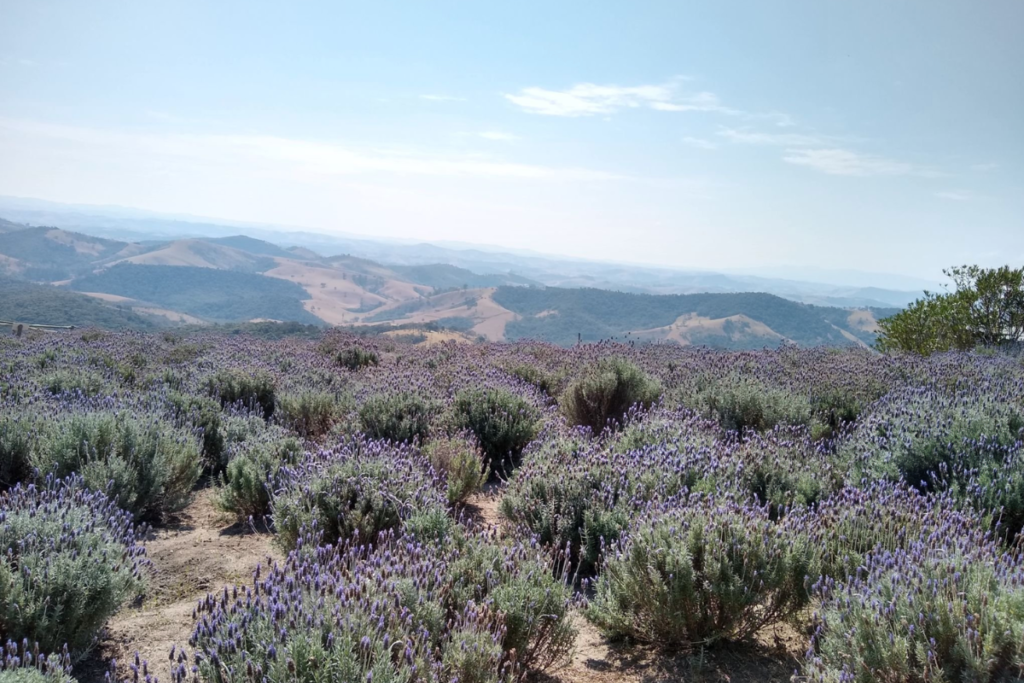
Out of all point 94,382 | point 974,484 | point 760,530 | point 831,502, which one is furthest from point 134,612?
point 94,382

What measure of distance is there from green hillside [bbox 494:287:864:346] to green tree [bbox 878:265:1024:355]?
483 feet

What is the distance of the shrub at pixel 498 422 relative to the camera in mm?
5984

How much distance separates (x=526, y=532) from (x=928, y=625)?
2139 mm

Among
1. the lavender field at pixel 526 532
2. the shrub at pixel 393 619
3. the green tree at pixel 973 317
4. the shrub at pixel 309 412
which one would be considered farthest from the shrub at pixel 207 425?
the green tree at pixel 973 317

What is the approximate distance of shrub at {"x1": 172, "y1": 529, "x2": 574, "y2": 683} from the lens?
1.99 meters

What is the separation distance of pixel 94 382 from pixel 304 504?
199 inches

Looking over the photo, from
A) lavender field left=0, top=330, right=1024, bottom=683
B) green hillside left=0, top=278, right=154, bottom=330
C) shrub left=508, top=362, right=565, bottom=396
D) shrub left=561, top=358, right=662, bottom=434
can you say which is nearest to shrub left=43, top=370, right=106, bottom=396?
lavender field left=0, top=330, right=1024, bottom=683

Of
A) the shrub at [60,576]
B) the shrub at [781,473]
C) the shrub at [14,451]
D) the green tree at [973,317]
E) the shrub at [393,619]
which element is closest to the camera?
the shrub at [393,619]

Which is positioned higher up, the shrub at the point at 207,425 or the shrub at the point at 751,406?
the shrub at the point at 751,406

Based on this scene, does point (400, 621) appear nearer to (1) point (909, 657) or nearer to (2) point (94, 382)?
(1) point (909, 657)

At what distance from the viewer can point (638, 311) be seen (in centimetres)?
18450

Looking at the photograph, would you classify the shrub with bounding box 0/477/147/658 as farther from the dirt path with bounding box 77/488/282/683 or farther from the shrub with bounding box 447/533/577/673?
the shrub with bounding box 447/533/577/673

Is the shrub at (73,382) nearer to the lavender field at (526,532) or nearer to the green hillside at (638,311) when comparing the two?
the lavender field at (526,532)

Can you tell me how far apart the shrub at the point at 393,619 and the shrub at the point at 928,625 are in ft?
3.46
